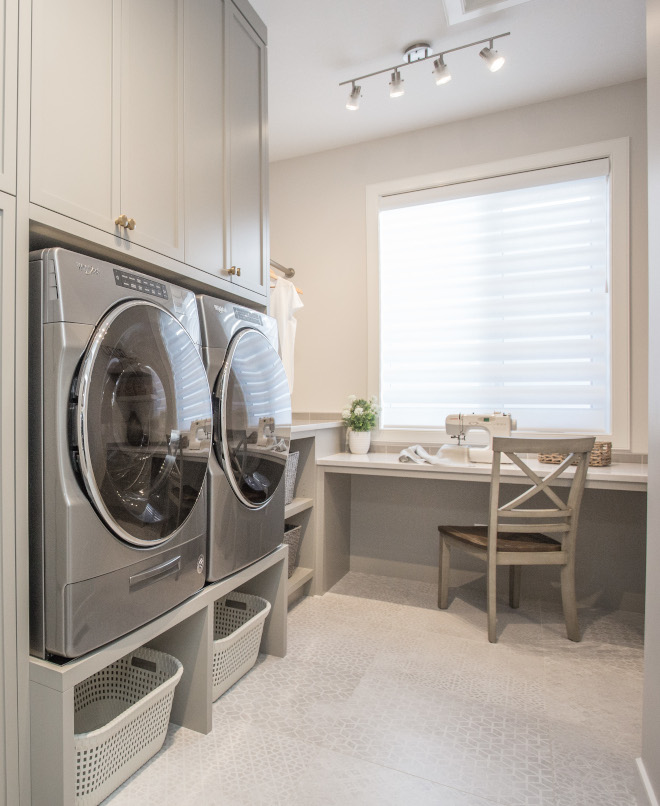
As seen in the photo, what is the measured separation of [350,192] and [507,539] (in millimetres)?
2466

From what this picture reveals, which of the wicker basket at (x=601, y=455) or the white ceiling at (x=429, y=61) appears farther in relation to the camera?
the wicker basket at (x=601, y=455)

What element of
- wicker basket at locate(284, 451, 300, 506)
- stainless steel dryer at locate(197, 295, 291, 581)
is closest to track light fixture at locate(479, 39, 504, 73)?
stainless steel dryer at locate(197, 295, 291, 581)

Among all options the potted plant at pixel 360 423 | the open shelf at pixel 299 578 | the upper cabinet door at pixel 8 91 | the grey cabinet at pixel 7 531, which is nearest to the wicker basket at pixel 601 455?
the potted plant at pixel 360 423

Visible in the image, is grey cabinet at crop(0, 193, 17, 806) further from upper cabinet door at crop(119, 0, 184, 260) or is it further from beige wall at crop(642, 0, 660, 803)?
beige wall at crop(642, 0, 660, 803)

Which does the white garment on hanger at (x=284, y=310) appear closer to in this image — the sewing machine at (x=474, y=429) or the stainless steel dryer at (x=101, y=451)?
the sewing machine at (x=474, y=429)

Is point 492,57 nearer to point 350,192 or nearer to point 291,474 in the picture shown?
point 350,192

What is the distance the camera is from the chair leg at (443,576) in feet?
8.25

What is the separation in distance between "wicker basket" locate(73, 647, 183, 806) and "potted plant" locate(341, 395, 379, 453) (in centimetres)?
176

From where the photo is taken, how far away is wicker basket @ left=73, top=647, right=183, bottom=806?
1182 mm

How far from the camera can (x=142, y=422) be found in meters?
1.25

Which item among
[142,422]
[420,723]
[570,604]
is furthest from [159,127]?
[570,604]

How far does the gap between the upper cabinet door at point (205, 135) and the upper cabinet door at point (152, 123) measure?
0.15 ft

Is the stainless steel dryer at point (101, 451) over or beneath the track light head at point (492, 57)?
beneath

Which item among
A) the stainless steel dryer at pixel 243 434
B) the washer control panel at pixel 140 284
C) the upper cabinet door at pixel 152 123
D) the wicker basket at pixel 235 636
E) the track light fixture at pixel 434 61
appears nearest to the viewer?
the washer control panel at pixel 140 284
